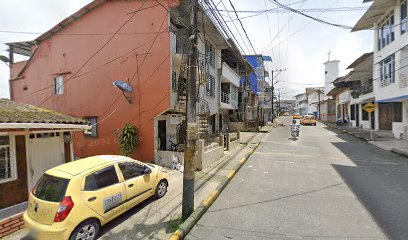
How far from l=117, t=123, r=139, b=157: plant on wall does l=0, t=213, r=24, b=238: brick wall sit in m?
5.45

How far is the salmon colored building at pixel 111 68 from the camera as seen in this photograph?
1088cm

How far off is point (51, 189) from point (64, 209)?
687mm

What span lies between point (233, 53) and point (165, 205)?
59.7ft

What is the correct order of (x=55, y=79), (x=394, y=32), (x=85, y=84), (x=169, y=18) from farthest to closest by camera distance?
1. (x=394, y=32)
2. (x=55, y=79)
3. (x=85, y=84)
4. (x=169, y=18)

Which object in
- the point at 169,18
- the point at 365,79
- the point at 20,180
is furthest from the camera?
the point at 365,79

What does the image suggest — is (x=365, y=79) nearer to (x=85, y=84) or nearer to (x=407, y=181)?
(x=407, y=181)

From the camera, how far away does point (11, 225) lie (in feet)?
16.7

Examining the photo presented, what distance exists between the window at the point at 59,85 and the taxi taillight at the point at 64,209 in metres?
12.3

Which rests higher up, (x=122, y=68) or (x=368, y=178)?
(x=122, y=68)

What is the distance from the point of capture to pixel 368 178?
8359 millimetres

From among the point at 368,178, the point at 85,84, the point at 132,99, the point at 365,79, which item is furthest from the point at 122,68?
the point at 365,79

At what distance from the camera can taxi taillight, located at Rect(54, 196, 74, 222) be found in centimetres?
419

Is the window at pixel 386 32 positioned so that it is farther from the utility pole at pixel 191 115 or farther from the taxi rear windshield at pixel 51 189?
the taxi rear windshield at pixel 51 189

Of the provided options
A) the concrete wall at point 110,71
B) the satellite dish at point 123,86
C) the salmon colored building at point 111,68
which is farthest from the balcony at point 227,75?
the satellite dish at point 123,86
